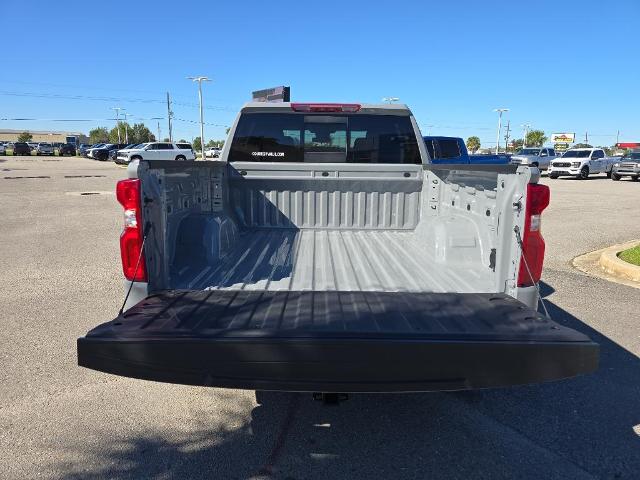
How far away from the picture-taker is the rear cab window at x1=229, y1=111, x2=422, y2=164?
4.91m

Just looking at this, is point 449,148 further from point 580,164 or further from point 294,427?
point 580,164

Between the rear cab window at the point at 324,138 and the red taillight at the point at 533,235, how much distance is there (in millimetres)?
2238

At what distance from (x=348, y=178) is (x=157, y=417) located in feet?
9.60

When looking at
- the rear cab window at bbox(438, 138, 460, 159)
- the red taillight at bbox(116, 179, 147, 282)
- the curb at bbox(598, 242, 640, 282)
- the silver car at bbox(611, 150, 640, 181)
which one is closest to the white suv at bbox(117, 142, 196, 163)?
the rear cab window at bbox(438, 138, 460, 159)

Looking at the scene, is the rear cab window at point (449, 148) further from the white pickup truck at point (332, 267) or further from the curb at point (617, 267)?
the white pickup truck at point (332, 267)

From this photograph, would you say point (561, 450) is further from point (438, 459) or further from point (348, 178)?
point (348, 178)

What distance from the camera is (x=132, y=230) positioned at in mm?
2863

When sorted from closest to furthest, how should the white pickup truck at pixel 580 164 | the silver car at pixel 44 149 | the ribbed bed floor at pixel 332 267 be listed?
the ribbed bed floor at pixel 332 267 < the white pickup truck at pixel 580 164 < the silver car at pixel 44 149

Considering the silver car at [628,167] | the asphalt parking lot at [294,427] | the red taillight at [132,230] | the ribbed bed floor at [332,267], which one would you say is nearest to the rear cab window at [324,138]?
the ribbed bed floor at [332,267]

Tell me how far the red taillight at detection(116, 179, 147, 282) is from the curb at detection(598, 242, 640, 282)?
22.7 ft

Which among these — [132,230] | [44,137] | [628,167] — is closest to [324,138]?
[132,230]

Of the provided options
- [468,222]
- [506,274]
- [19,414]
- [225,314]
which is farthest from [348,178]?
[19,414]

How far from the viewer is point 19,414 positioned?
10.7ft

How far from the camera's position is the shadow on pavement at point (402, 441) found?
8.94 feet
